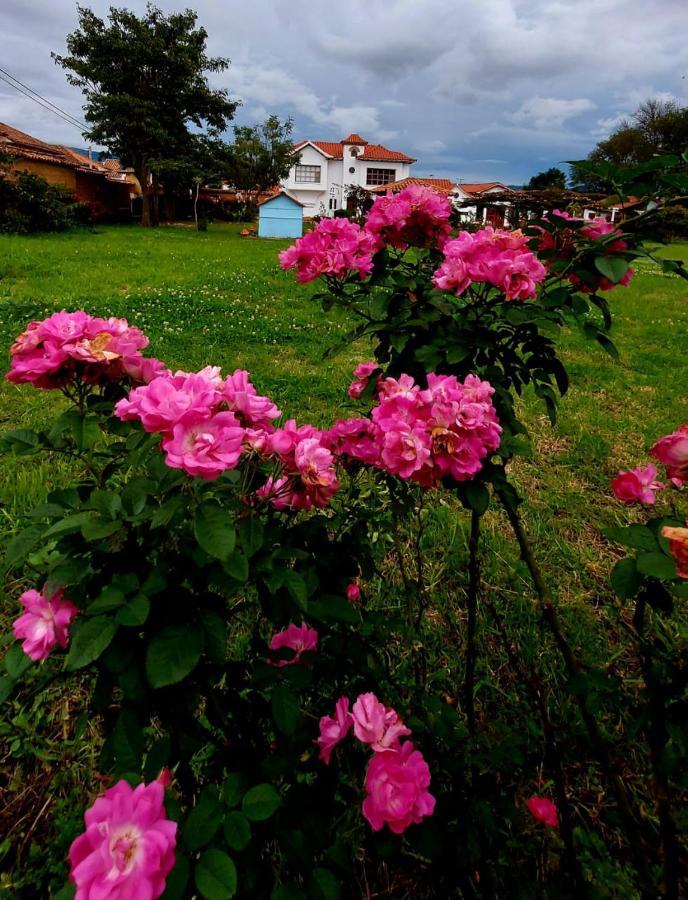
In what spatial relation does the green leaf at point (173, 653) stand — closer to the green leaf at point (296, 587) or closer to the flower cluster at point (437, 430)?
the green leaf at point (296, 587)

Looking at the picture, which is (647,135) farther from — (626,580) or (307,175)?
(626,580)

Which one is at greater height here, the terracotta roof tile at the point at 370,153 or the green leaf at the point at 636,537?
the terracotta roof tile at the point at 370,153

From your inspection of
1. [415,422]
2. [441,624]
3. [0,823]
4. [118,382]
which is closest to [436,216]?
[415,422]

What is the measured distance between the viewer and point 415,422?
834 millimetres

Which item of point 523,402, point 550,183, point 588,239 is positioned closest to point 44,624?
point 588,239

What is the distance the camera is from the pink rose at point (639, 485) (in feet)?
3.50

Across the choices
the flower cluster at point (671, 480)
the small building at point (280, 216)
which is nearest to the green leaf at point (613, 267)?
the flower cluster at point (671, 480)

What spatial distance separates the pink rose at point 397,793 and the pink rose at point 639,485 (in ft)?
2.19

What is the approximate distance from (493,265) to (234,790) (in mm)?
1006

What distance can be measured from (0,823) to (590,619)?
1.84m

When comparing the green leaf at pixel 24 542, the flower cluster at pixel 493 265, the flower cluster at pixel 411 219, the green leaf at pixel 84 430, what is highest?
the flower cluster at pixel 411 219

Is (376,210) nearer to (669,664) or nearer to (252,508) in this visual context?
(252,508)

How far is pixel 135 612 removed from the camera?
26.4 inches

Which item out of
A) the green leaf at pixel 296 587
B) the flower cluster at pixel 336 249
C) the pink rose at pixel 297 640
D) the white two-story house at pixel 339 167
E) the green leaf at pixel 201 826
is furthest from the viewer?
the white two-story house at pixel 339 167
